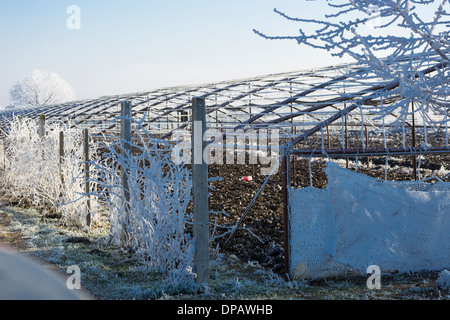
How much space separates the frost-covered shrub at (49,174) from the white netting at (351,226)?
409cm

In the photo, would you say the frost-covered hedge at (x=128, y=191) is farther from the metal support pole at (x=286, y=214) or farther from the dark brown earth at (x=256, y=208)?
the metal support pole at (x=286, y=214)

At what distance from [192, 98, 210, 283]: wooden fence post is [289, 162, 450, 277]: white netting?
917mm

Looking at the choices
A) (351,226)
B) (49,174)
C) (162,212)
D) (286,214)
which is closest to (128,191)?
(162,212)

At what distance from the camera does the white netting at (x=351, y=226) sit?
444 cm

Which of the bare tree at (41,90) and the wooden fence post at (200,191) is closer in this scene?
the wooden fence post at (200,191)

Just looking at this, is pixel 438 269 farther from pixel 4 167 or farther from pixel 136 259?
pixel 4 167

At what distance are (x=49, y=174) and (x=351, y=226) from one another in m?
6.08

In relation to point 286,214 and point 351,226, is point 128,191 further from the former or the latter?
point 351,226

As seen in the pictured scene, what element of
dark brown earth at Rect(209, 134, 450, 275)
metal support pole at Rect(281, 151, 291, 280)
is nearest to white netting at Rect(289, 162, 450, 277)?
metal support pole at Rect(281, 151, 291, 280)

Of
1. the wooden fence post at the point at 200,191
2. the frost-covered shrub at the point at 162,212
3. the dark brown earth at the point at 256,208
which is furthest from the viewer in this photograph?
the dark brown earth at the point at 256,208

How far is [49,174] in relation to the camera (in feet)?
27.6

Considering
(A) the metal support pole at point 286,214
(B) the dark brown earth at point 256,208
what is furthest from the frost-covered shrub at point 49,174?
(A) the metal support pole at point 286,214

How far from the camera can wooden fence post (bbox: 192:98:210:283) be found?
4074 millimetres

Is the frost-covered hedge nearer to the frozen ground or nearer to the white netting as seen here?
the frozen ground
